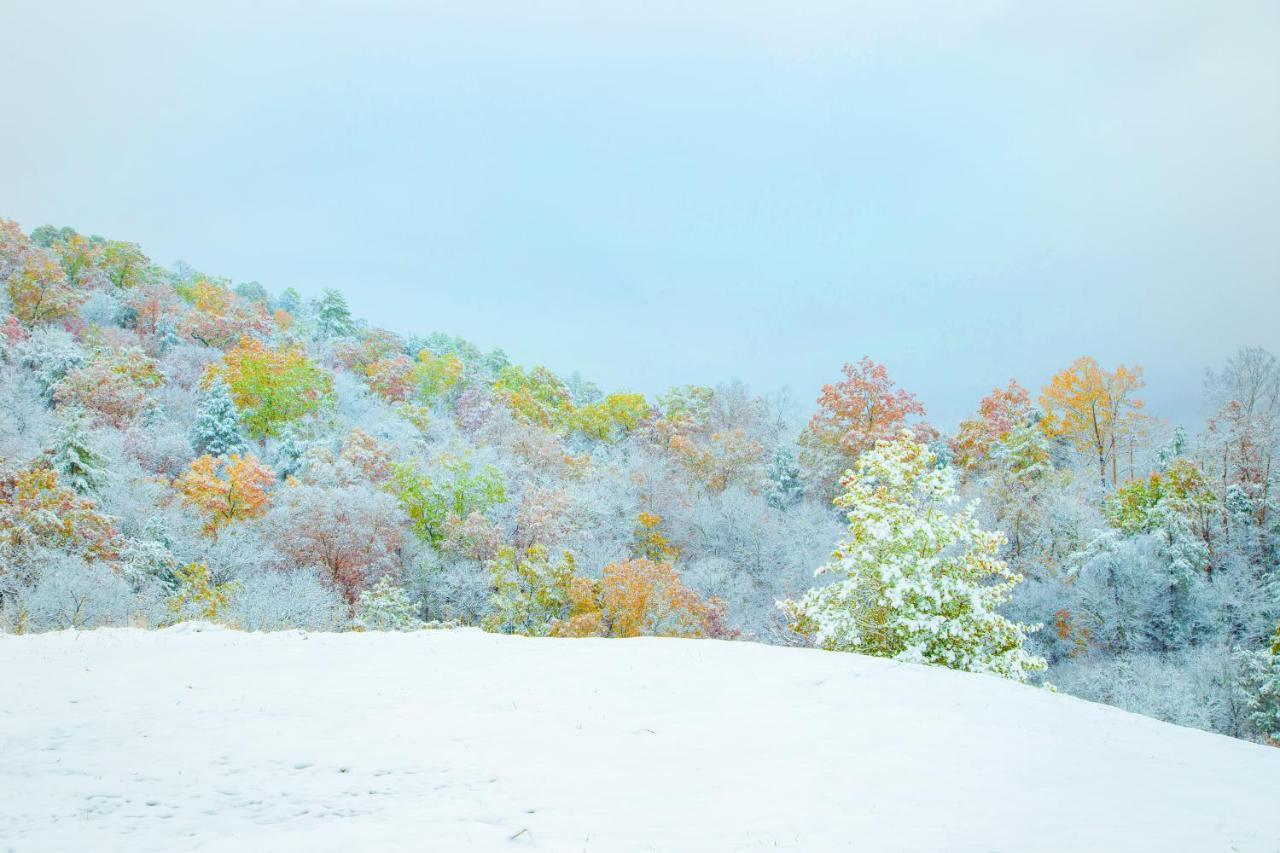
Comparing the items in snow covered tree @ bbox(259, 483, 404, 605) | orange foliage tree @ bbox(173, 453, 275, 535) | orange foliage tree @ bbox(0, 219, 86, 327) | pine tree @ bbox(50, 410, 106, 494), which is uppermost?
orange foliage tree @ bbox(0, 219, 86, 327)

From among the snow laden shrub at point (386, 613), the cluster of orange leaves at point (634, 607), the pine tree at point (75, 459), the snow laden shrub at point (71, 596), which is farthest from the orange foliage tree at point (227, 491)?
the cluster of orange leaves at point (634, 607)

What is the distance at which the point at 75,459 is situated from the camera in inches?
1013

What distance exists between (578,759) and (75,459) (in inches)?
1073

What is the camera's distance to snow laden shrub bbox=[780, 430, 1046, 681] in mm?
13469

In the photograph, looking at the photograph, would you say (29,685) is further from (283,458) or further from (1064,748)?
(283,458)

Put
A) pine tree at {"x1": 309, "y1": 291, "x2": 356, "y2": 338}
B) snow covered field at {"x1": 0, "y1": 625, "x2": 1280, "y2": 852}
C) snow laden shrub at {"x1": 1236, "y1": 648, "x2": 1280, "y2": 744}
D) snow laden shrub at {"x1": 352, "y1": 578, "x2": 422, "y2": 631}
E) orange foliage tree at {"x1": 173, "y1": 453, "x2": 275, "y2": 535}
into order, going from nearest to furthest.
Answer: snow covered field at {"x1": 0, "y1": 625, "x2": 1280, "y2": 852} < snow laden shrub at {"x1": 1236, "y1": 648, "x2": 1280, "y2": 744} < snow laden shrub at {"x1": 352, "y1": 578, "x2": 422, "y2": 631} < orange foliage tree at {"x1": 173, "y1": 453, "x2": 275, "y2": 535} < pine tree at {"x1": 309, "y1": 291, "x2": 356, "y2": 338}

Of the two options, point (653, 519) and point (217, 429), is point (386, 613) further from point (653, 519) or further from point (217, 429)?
point (217, 429)

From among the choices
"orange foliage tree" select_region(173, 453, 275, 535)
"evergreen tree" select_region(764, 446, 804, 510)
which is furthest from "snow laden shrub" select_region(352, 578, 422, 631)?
"evergreen tree" select_region(764, 446, 804, 510)

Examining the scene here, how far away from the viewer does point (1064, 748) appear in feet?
24.5

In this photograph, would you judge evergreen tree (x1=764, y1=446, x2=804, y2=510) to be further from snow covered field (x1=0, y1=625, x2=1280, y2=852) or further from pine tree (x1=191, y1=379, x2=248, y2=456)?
snow covered field (x1=0, y1=625, x2=1280, y2=852)

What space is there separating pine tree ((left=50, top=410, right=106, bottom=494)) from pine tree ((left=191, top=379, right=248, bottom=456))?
1298 cm

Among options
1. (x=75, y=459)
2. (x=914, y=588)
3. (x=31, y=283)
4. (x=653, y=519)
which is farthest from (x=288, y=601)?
(x=31, y=283)

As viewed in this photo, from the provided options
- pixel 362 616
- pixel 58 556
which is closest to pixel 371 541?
pixel 362 616

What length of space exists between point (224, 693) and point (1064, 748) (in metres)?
9.08
